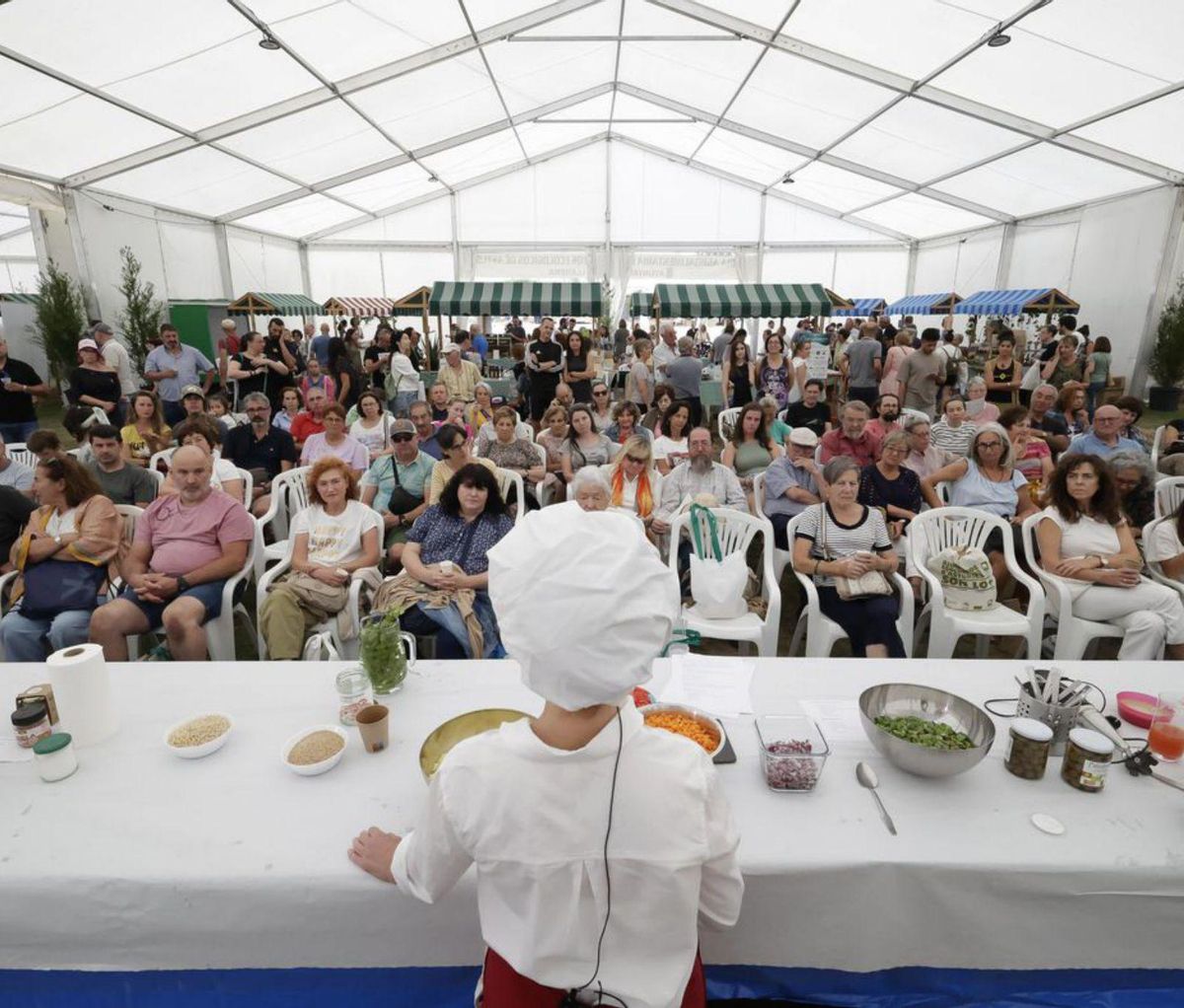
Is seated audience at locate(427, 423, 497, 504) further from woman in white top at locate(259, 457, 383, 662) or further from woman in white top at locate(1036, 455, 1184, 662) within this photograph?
woman in white top at locate(1036, 455, 1184, 662)

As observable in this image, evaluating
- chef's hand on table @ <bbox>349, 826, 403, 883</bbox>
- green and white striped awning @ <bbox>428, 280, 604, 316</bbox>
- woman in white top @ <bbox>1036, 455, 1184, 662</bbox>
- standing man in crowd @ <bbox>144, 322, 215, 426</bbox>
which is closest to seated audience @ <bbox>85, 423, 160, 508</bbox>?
chef's hand on table @ <bbox>349, 826, 403, 883</bbox>

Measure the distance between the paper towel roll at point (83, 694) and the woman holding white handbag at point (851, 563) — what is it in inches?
110

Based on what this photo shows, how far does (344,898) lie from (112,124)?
11.2m

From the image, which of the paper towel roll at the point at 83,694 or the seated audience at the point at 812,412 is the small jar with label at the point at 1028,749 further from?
Result: the seated audience at the point at 812,412

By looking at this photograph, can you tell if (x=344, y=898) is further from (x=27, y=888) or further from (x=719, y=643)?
(x=719, y=643)

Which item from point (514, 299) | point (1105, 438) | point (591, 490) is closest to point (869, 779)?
point (591, 490)

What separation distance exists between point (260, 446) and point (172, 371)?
11.4 feet

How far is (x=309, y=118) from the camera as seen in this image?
34.6ft

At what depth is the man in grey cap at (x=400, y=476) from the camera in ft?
14.1

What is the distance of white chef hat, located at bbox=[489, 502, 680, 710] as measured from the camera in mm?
936

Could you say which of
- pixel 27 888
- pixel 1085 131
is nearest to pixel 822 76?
pixel 1085 131

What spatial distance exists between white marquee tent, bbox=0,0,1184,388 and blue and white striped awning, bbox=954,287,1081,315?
1.08 meters

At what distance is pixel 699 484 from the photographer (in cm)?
425

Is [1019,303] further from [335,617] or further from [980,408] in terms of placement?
[335,617]
